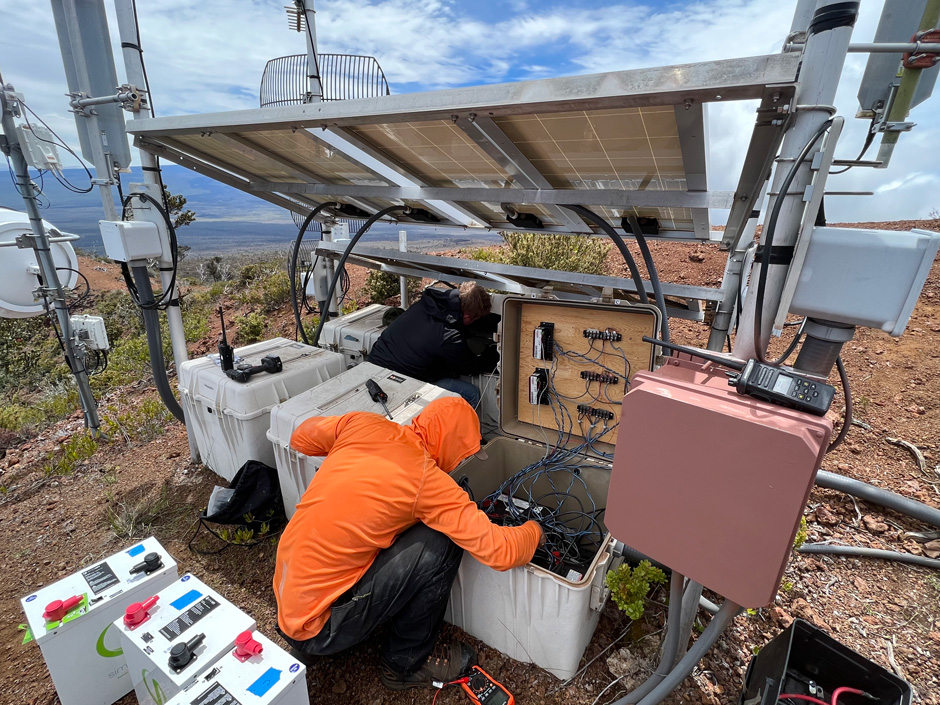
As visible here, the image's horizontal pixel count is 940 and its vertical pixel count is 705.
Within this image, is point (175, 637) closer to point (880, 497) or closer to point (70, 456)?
point (70, 456)

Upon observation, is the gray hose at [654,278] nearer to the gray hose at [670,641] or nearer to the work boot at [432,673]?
the gray hose at [670,641]

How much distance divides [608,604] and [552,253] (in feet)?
21.0

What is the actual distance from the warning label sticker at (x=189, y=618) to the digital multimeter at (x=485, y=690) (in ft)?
3.95

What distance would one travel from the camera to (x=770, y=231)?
1295 mm

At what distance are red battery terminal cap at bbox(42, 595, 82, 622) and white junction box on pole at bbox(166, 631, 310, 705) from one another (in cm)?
76

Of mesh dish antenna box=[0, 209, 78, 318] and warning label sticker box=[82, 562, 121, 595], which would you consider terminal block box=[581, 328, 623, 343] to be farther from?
mesh dish antenna box=[0, 209, 78, 318]

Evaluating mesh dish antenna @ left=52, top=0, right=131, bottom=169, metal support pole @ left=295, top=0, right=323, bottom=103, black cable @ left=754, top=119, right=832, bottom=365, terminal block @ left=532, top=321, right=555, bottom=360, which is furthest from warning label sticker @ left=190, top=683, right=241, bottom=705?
metal support pole @ left=295, top=0, right=323, bottom=103

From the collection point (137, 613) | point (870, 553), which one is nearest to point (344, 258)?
point (137, 613)

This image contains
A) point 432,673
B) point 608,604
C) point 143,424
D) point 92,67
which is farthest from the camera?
point 143,424

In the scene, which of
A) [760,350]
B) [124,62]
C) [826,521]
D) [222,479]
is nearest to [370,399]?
[222,479]

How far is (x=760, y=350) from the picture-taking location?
147 centimetres

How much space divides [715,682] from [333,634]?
70.4 inches

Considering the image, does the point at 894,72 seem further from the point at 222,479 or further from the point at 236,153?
the point at 222,479

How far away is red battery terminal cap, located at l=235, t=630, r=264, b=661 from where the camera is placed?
1617mm
